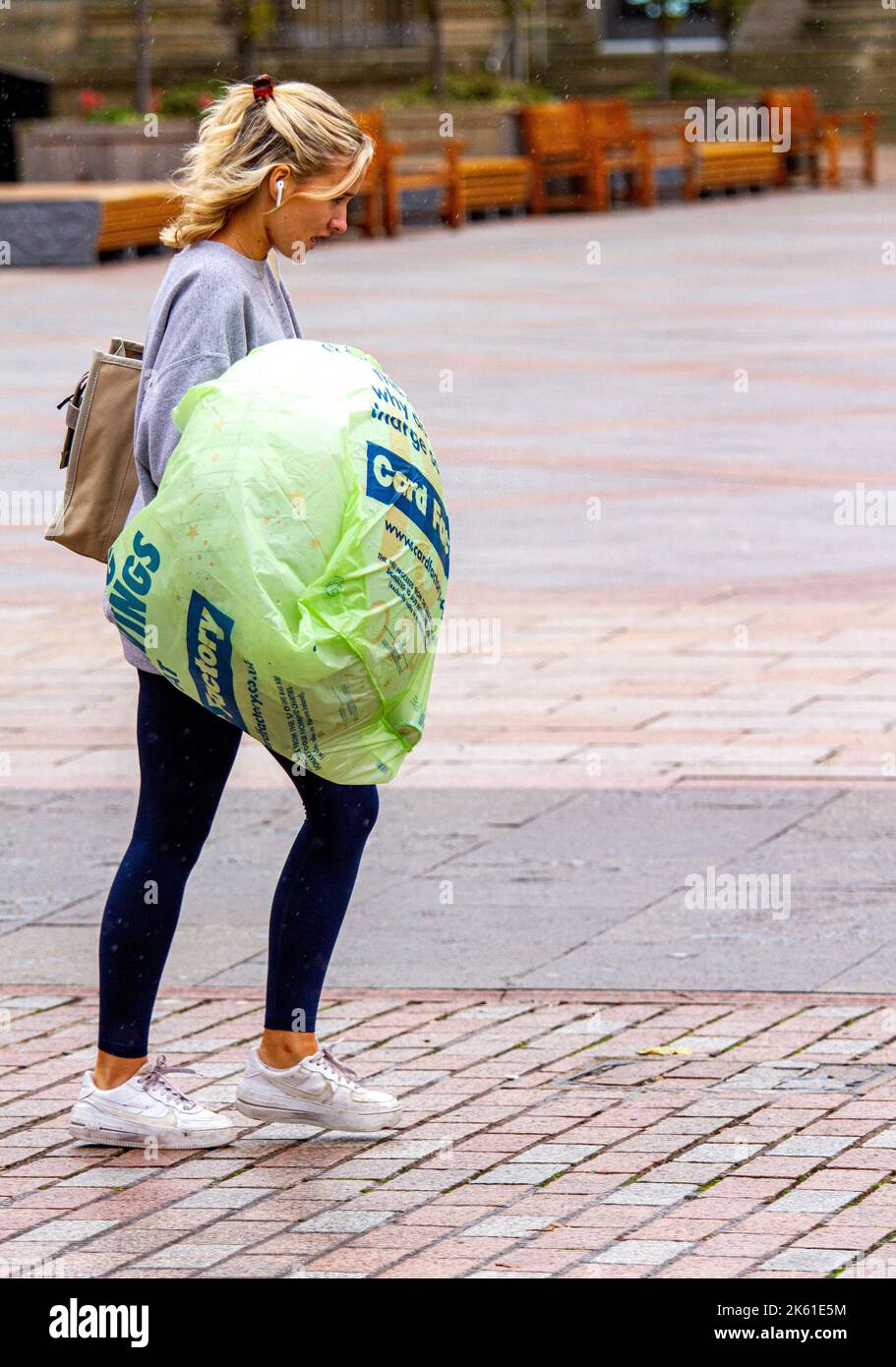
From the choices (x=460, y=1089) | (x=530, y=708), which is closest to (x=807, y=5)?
(x=530, y=708)

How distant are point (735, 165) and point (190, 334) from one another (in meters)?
32.2

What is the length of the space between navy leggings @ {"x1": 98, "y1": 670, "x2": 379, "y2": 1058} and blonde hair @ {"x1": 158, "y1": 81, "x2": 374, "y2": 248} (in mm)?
853

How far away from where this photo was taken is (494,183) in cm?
3108

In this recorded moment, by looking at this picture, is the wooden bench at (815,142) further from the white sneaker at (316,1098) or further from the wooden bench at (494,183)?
the white sneaker at (316,1098)

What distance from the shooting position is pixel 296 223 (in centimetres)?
429

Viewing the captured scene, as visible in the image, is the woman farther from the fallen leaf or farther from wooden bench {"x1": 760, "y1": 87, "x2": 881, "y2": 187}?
wooden bench {"x1": 760, "y1": 87, "x2": 881, "y2": 187}

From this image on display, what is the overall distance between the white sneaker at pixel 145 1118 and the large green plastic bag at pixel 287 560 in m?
0.75

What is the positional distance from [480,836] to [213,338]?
8.74 feet

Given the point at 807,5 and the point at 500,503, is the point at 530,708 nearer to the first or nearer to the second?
the point at 500,503

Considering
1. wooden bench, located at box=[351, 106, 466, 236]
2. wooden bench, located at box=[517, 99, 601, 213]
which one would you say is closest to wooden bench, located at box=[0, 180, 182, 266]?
wooden bench, located at box=[351, 106, 466, 236]

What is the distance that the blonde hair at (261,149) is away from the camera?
13.9 ft

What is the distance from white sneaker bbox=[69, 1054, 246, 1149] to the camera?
445 centimetres

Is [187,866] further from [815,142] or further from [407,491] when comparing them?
[815,142]

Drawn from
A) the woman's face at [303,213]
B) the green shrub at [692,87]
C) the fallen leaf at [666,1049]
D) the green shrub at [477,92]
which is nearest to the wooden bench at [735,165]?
the green shrub at [477,92]
